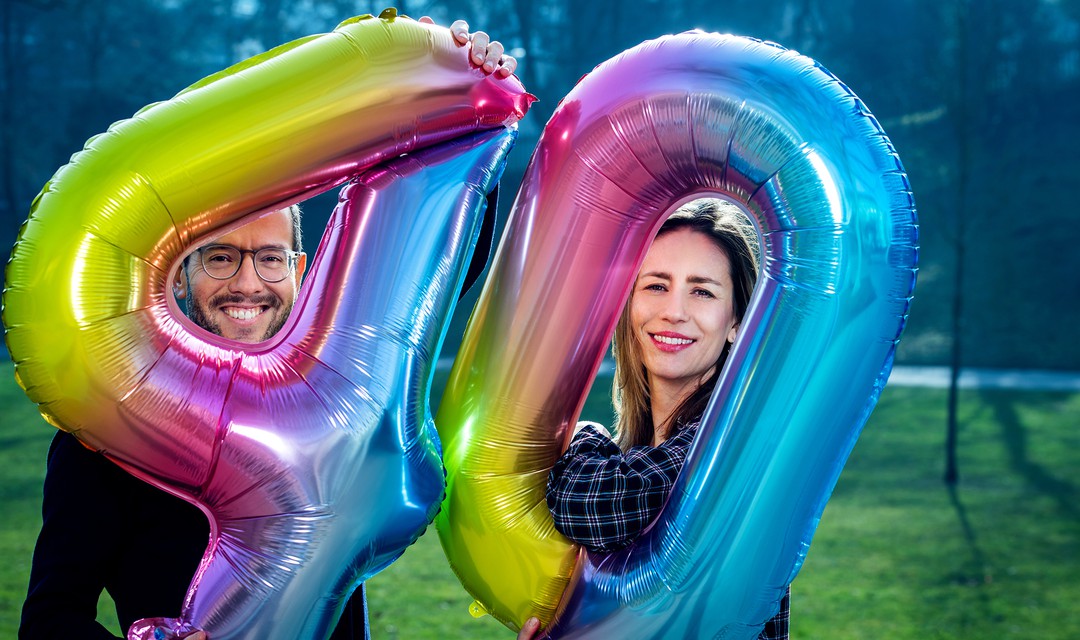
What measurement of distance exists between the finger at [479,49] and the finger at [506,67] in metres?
0.04

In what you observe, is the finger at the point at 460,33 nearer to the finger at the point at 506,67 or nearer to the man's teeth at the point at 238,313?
the finger at the point at 506,67

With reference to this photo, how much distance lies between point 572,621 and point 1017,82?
59.8ft

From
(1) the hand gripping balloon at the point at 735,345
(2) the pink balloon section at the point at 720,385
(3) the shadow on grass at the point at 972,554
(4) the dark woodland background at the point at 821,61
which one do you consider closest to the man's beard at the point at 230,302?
(2) the pink balloon section at the point at 720,385

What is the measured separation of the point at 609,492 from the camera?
1.71 metres

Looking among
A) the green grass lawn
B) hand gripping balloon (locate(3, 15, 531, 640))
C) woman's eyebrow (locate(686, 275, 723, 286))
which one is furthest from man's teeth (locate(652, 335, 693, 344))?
the green grass lawn

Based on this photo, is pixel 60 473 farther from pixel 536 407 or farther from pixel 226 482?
pixel 536 407

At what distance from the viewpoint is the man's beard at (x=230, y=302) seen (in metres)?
1.95

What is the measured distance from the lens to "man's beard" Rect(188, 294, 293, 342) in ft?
6.41

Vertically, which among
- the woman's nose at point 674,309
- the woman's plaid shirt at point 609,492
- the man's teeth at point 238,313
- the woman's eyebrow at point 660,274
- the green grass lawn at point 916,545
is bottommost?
the green grass lawn at point 916,545

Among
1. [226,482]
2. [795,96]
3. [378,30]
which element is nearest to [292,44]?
[378,30]

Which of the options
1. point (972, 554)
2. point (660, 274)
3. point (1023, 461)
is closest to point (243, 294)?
point (660, 274)

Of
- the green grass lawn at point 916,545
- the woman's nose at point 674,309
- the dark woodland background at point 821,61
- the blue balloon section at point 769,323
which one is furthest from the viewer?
the dark woodland background at point 821,61

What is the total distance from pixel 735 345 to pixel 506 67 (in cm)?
62

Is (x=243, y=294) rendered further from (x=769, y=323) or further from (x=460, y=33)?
(x=769, y=323)
